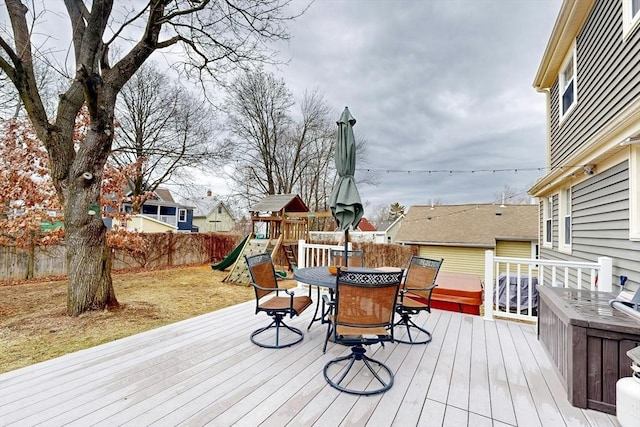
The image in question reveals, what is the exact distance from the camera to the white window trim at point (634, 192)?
125 inches

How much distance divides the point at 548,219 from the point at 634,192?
15.5ft

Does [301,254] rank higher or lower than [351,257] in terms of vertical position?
lower

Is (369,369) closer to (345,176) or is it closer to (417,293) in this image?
(417,293)

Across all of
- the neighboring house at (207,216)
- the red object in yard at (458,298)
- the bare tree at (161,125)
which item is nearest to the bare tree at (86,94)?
the red object in yard at (458,298)

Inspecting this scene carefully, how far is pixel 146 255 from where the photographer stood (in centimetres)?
1116

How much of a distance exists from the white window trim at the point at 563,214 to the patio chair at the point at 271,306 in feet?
19.0

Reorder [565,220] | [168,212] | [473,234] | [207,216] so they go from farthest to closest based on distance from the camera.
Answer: [207,216] < [168,212] < [473,234] < [565,220]

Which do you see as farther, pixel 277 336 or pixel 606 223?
Answer: pixel 606 223

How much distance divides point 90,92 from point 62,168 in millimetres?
1357

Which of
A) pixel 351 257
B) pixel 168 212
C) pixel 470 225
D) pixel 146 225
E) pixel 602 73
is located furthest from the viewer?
pixel 168 212

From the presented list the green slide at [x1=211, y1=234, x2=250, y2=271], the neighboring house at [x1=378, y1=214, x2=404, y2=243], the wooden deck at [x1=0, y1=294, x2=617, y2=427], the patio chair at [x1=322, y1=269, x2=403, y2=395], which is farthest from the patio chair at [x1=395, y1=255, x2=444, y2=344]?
the neighboring house at [x1=378, y1=214, x2=404, y2=243]

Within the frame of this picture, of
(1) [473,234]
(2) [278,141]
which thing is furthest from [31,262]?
(1) [473,234]

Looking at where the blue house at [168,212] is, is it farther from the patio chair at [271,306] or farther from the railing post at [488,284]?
the railing post at [488,284]

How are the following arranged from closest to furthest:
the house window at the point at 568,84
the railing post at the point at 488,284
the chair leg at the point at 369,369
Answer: the chair leg at the point at 369,369 < the railing post at the point at 488,284 < the house window at the point at 568,84
